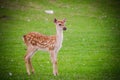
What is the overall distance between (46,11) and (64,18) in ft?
0.67

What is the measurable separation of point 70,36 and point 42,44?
0.30 m

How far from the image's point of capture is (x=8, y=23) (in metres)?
7.40

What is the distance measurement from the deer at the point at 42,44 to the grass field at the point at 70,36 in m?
0.04

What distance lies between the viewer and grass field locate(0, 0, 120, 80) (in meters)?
7.40

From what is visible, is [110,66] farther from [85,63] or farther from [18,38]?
[18,38]

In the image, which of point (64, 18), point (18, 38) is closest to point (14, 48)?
point (18, 38)

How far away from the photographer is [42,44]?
746 cm

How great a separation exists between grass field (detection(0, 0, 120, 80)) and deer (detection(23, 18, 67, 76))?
45 millimetres

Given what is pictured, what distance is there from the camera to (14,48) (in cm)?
737

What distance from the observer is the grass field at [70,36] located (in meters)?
7.40

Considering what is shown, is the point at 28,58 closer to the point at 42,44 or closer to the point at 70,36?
the point at 42,44

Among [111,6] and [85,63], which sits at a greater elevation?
[111,6]

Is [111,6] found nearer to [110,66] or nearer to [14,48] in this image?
[110,66]

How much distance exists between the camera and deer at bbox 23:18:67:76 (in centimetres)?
743
